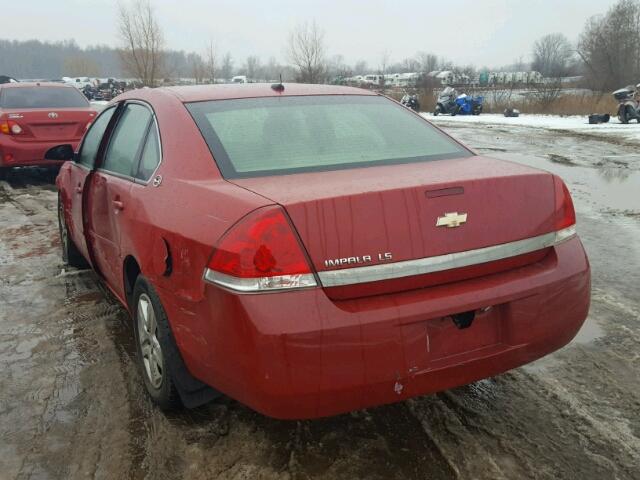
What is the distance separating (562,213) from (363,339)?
1.13 metres

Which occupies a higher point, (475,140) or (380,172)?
(380,172)

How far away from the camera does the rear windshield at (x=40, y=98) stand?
32.5 feet

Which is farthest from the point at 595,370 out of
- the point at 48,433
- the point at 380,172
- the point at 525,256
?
the point at 48,433

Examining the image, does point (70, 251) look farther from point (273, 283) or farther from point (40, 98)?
point (40, 98)

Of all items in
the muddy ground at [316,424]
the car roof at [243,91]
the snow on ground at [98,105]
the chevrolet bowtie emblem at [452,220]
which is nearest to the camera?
the chevrolet bowtie emblem at [452,220]

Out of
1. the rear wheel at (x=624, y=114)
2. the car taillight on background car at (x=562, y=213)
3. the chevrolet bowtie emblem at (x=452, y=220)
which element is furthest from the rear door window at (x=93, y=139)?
the rear wheel at (x=624, y=114)

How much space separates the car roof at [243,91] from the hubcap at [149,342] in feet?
3.59

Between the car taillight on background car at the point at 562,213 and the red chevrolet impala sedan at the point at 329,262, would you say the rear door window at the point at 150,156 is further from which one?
the car taillight on background car at the point at 562,213

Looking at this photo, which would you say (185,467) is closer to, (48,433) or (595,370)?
(48,433)

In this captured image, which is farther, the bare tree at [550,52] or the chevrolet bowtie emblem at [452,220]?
the bare tree at [550,52]

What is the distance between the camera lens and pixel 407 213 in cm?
220

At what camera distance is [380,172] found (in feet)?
8.50

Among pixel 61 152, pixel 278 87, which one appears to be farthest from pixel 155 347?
pixel 61 152

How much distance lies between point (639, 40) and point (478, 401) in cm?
5910
